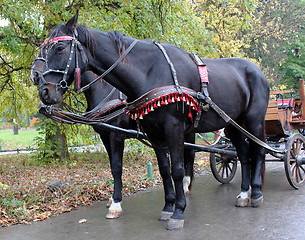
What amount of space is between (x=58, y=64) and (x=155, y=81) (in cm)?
118

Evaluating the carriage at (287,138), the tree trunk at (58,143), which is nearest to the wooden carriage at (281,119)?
the carriage at (287,138)

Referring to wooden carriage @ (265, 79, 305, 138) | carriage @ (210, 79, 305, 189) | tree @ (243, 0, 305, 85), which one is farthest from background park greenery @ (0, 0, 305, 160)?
tree @ (243, 0, 305, 85)

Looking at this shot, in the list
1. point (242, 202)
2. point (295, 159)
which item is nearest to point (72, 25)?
point (242, 202)

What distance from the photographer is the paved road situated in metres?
3.96

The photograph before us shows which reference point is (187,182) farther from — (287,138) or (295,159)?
(287,138)

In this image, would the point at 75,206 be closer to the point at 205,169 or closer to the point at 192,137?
the point at 192,137

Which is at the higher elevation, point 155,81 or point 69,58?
point 69,58

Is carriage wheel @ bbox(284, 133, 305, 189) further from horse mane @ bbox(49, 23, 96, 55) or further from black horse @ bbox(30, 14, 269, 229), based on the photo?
horse mane @ bbox(49, 23, 96, 55)

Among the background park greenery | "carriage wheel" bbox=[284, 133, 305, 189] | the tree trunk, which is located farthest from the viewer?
the tree trunk

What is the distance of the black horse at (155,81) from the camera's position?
12.2 feet

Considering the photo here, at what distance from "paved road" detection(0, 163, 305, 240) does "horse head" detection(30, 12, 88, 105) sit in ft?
6.06

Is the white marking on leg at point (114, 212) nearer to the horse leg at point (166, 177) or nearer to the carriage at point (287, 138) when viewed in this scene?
the horse leg at point (166, 177)

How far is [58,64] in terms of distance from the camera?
12.1ft

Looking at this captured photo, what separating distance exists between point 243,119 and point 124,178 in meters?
3.38
